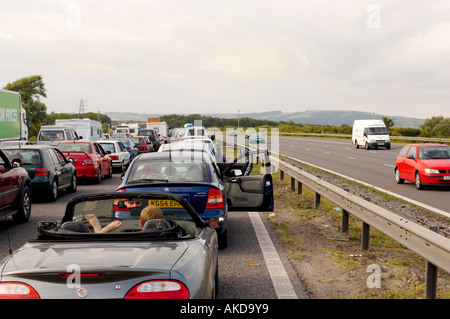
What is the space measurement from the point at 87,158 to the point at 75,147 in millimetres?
1386

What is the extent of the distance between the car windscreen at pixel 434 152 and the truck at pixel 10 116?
1683 cm

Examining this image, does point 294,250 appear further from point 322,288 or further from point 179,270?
point 179,270

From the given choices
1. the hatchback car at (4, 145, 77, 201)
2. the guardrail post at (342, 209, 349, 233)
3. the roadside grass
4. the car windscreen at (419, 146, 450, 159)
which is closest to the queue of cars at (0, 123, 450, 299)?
the roadside grass

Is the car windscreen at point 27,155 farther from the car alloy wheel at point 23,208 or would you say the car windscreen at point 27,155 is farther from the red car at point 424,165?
the red car at point 424,165

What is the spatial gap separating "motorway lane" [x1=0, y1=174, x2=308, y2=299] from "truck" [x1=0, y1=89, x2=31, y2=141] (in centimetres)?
1222

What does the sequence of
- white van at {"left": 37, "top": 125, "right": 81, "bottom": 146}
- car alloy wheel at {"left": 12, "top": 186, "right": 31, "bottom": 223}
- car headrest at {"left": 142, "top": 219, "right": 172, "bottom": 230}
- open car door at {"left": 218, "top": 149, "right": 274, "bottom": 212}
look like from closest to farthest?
1. car headrest at {"left": 142, "top": 219, "right": 172, "bottom": 230}
2. open car door at {"left": 218, "top": 149, "right": 274, "bottom": 212}
3. car alloy wheel at {"left": 12, "top": 186, "right": 31, "bottom": 223}
4. white van at {"left": 37, "top": 125, "right": 81, "bottom": 146}

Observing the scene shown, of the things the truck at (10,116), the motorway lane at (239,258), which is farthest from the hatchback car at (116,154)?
the motorway lane at (239,258)

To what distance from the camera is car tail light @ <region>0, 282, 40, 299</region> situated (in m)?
3.51

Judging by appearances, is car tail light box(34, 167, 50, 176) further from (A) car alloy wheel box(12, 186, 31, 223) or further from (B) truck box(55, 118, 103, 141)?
(B) truck box(55, 118, 103, 141)

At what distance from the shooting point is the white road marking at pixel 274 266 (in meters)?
6.03

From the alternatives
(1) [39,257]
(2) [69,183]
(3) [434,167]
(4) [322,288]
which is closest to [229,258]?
(4) [322,288]

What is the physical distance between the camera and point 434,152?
18.9 m

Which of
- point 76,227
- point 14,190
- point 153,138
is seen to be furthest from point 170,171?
point 153,138
